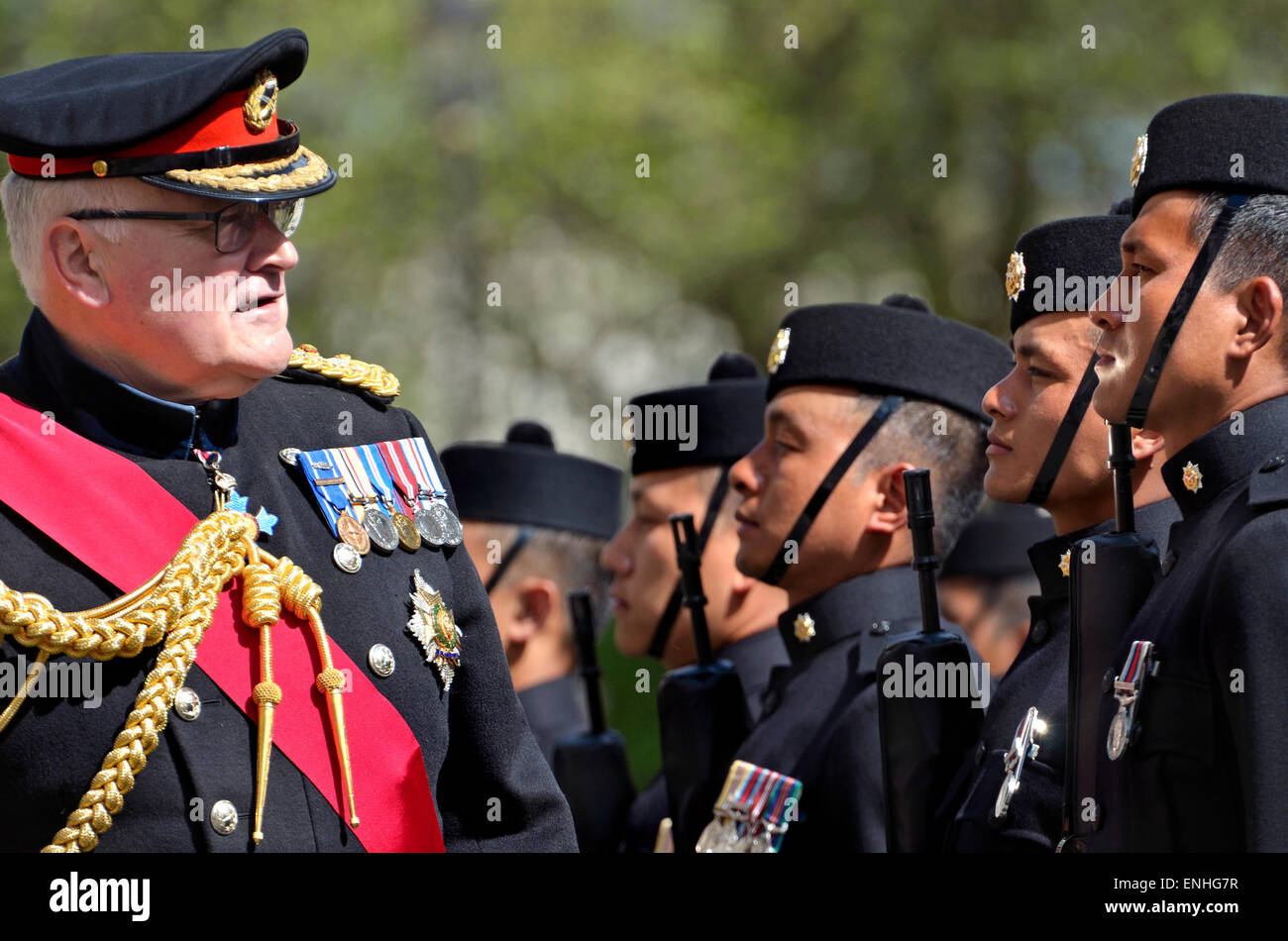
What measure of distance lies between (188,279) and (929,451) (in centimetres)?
226

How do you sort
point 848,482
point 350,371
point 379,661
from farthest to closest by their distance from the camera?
point 848,482
point 350,371
point 379,661

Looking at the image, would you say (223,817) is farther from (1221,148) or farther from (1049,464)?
(1221,148)

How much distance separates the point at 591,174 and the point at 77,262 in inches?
465

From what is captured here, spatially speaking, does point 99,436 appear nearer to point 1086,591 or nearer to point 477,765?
point 477,765

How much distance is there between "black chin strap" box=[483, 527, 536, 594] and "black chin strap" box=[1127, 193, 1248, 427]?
3.82 metres

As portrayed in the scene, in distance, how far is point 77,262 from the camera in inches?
104

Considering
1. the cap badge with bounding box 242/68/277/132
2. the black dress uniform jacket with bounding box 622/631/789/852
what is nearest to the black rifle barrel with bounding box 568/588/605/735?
the black dress uniform jacket with bounding box 622/631/789/852

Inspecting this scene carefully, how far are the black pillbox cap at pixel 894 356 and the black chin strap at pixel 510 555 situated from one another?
2124 millimetres

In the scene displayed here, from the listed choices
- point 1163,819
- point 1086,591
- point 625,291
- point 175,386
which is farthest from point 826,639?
point 625,291

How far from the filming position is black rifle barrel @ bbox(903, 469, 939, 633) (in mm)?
3561

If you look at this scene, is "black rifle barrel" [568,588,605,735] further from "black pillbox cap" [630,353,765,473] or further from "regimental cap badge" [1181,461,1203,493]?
"regimental cap badge" [1181,461,1203,493]

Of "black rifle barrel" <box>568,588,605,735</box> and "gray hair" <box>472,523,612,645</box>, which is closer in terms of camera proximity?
"black rifle barrel" <box>568,588,605,735</box>

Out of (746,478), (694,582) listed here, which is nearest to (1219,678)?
A: (746,478)
